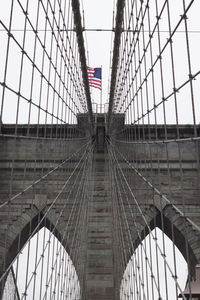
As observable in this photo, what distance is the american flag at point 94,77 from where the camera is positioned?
1061 cm

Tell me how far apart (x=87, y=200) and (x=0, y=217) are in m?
2.42

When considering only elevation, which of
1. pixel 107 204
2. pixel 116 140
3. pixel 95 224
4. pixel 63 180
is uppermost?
pixel 116 140

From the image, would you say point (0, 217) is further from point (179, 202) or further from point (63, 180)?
point (179, 202)

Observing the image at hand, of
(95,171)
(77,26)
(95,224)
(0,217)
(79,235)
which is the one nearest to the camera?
(77,26)

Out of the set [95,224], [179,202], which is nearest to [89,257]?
[95,224]

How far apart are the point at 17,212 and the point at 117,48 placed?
518 centimetres

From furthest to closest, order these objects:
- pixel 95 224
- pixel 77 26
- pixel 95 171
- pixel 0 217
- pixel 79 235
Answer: pixel 95 171 < pixel 0 217 < pixel 95 224 < pixel 79 235 < pixel 77 26

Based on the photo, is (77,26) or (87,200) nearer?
(77,26)

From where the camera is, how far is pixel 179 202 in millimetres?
9836

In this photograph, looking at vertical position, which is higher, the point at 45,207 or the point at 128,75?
the point at 128,75

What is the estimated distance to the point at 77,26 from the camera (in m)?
6.07

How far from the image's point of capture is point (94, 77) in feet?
36.8

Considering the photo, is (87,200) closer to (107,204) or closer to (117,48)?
(107,204)

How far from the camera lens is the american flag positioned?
34.8 ft
